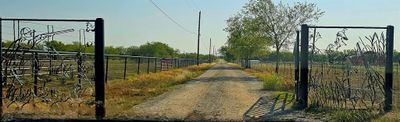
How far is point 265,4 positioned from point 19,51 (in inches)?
1392

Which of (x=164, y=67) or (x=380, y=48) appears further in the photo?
(x=164, y=67)

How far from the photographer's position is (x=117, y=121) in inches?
361

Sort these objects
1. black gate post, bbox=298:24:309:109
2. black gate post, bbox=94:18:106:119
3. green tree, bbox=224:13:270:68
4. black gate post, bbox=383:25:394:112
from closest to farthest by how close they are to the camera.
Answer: black gate post, bbox=94:18:106:119 < black gate post, bbox=383:25:394:112 < black gate post, bbox=298:24:309:109 < green tree, bbox=224:13:270:68

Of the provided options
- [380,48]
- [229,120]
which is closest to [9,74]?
[229,120]

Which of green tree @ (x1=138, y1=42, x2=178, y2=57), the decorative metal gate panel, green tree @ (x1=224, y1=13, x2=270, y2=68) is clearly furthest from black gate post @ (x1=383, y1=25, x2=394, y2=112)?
green tree @ (x1=138, y1=42, x2=178, y2=57)

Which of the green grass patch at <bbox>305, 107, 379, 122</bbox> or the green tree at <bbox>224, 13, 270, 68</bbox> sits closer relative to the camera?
the green grass patch at <bbox>305, 107, 379, 122</bbox>

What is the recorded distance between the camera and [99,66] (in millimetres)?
9633

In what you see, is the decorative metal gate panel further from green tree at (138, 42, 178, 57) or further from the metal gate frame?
green tree at (138, 42, 178, 57)

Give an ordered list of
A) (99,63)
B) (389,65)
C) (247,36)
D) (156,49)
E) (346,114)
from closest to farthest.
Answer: (99,63), (346,114), (389,65), (247,36), (156,49)

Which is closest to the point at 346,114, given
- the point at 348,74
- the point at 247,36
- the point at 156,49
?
the point at 348,74

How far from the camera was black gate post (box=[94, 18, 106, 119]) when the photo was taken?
9.49 meters

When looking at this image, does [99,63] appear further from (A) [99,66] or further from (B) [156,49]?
(B) [156,49]

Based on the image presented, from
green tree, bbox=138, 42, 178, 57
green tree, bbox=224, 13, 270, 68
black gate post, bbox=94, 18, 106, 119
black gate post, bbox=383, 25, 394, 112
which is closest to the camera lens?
black gate post, bbox=94, 18, 106, 119

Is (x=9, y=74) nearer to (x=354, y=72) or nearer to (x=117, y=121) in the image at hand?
(x=117, y=121)
